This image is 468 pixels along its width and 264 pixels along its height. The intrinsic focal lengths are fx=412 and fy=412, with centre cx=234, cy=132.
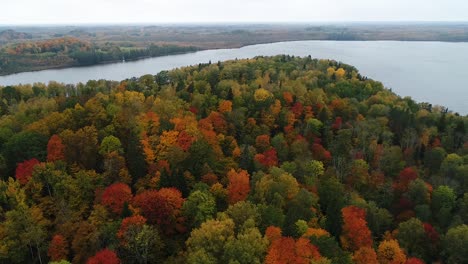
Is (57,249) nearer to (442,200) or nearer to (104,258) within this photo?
(104,258)

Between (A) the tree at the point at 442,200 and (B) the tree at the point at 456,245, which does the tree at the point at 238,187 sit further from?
(A) the tree at the point at 442,200

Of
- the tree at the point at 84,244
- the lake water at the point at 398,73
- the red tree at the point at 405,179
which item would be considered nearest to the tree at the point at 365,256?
the red tree at the point at 405,179

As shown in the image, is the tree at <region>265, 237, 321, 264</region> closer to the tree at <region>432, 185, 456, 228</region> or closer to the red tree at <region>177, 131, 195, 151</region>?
the tree at <region>432, 185, 456, 228</region>

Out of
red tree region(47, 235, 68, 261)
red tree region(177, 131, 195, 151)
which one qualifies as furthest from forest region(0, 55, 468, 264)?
red tree region(177, 131, 195, 151)

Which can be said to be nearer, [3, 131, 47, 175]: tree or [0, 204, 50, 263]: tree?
[0, 204, 50, 263]: tree

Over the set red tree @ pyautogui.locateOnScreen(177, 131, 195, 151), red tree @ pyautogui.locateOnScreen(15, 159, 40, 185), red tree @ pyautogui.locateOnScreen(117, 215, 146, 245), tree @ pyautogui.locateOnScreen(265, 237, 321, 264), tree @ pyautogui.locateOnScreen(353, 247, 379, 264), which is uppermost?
red tree @ pyautogui.locateOnScreen(177, 131, 195, 151)

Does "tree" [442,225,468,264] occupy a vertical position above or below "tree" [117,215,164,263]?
below
